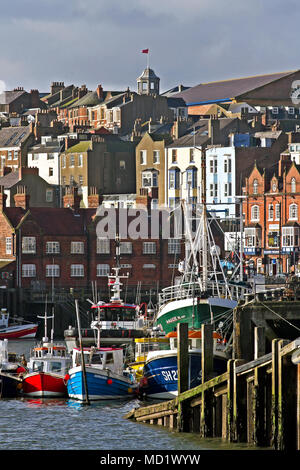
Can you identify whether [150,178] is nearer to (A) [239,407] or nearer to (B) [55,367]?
(B) [55,367]

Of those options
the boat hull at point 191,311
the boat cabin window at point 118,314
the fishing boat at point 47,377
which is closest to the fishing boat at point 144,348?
the boat hull at point 191,311

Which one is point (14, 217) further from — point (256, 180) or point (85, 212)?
point (256, 180)

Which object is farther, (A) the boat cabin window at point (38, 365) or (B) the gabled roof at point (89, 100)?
(B) the gabled roof at point (89, 100)

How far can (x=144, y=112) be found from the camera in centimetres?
16400

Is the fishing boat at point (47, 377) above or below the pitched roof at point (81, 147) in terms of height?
below

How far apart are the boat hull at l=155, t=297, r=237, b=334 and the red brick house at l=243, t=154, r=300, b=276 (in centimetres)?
5307

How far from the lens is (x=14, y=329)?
310ft

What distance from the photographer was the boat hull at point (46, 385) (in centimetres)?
5603

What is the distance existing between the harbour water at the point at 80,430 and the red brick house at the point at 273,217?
67291 mm

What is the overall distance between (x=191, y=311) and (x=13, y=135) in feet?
316

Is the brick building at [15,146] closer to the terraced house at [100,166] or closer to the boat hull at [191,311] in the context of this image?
the terraced house at [100,166]

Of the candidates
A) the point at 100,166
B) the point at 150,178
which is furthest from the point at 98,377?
the point at 100,166
